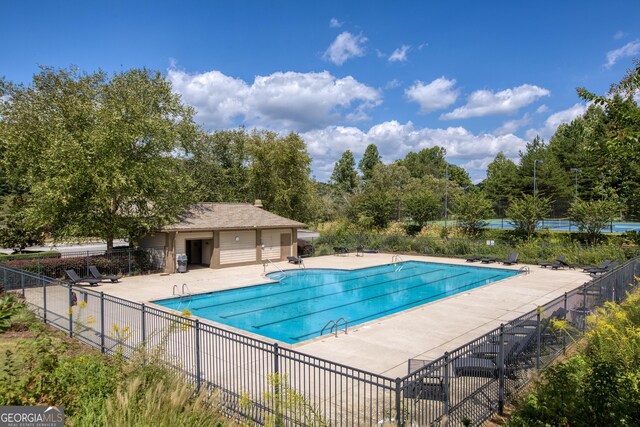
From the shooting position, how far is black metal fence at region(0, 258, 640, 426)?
20.6 ft

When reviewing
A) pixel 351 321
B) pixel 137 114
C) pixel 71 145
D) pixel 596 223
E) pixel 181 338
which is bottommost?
pixel 351 321

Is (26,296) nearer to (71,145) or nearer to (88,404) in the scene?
(71,145)

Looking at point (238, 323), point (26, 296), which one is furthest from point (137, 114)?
point (238, 323)

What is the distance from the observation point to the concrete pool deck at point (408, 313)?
10820 millimetres

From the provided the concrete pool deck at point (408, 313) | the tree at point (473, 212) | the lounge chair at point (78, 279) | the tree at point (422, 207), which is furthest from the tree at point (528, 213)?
the lounge chair at point (78, 279)

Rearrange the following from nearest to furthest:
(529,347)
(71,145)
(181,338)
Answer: (529,347) < (181,338) < (71,145)

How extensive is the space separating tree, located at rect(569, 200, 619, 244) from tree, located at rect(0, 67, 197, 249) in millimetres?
26673

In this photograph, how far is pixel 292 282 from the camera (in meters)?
23.4

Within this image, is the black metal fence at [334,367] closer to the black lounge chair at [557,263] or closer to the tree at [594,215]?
the black lounge chair at [557,263]

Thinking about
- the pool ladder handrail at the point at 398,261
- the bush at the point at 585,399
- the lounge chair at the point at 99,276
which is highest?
the bush at the point at 585,399

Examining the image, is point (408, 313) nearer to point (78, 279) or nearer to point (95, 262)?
point (78, 279)

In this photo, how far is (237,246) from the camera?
27453mm

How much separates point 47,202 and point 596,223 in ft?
111

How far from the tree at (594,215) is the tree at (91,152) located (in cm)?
2667
